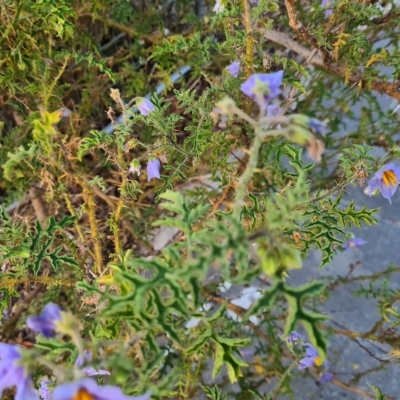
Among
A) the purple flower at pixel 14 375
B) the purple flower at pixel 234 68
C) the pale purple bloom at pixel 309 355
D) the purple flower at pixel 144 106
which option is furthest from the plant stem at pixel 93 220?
the pale purple bloom at pixel 309 355

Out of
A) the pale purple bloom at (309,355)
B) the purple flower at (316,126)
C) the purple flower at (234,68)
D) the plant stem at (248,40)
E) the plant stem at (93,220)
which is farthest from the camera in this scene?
the pale purple bloom at (309,355)

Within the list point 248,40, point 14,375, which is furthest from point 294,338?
point 14,375

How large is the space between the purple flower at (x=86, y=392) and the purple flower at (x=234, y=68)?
0.79m

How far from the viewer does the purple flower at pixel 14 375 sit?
0.55m

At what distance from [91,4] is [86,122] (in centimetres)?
49

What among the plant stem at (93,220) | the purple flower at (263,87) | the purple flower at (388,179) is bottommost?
the plant stem at (93,220)

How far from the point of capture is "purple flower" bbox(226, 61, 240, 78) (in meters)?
1.12

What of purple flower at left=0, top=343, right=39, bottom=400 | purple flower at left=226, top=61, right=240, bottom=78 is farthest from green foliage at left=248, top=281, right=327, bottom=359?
purple flower at left=226, top=61, right=240, bottom=78

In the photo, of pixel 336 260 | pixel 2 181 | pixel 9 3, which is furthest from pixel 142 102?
pixel 336 260

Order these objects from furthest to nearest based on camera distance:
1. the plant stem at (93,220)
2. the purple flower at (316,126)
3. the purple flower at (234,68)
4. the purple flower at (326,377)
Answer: the purple flower at (326,377), the purple flower at (234,68), the plant stem at (93,220), the purple flower at (316,126)

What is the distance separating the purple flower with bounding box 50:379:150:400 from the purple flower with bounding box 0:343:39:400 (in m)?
0.07

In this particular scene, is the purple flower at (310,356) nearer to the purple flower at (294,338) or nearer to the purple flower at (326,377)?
the purple flower at (294,338)

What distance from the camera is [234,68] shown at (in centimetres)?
112

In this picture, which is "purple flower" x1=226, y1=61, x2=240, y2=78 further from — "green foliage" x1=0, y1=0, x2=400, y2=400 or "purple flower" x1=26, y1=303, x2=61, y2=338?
"purple flower" x1=26, y1=303, x2=61, y2=338
